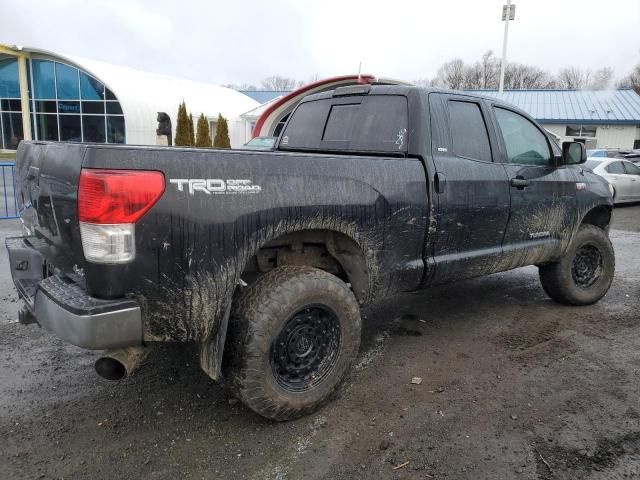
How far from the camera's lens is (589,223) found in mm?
5473

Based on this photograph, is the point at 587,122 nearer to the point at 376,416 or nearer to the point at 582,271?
the point at 582,271

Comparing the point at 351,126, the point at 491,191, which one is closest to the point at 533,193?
the point at 491,191

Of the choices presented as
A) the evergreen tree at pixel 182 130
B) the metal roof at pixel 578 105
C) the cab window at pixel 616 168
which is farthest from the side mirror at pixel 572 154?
the metal roof at pixel 578 105

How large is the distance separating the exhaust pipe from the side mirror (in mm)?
4050

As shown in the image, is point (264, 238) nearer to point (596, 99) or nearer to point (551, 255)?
point (551, 255)

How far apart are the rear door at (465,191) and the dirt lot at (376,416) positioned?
30.4 inches

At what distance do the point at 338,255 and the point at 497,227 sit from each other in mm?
1516

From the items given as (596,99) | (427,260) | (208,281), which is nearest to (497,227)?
(427,260)

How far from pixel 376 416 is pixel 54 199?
2.20m

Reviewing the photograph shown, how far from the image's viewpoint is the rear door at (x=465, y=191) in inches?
148

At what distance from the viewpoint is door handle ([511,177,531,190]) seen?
13.9 ft

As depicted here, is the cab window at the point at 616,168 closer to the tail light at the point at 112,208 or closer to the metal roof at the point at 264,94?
the tail light at the point at 112,208

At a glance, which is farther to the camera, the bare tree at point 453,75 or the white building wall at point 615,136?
the bare tree at point 453,75

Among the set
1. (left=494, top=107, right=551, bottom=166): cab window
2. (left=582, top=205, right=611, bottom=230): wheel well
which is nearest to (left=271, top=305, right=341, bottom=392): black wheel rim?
(left=494, top=107, right=551, bottom=166): cab window
